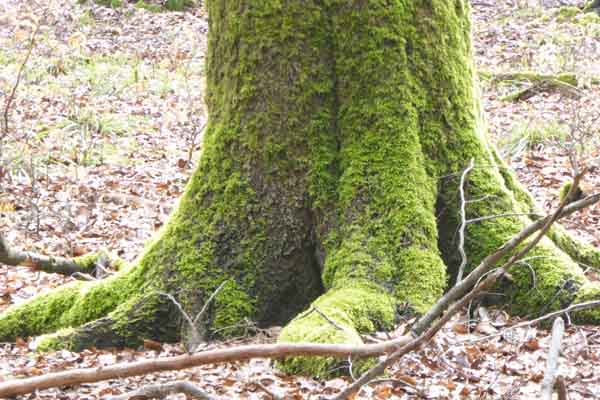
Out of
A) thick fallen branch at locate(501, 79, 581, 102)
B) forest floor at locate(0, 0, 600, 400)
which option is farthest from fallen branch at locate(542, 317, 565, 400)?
thick fallen branch at locate(501, 79, 581, 102)

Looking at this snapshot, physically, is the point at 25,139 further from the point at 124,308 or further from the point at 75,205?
the point at 124,308

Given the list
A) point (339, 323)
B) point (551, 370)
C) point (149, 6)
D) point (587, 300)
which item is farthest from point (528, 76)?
point (551, 370)

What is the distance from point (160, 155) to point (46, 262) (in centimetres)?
451

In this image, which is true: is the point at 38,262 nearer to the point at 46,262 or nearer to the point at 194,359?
the point at 46,262

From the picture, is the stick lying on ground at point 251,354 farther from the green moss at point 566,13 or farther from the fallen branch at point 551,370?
the green moss at point 566,13

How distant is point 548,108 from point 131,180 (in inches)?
241

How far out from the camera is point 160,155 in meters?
9.94

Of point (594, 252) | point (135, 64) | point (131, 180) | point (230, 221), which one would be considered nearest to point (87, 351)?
point (230, 221)

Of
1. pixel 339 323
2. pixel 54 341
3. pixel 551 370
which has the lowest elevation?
pixel 54 341

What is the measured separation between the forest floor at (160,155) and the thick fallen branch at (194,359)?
439 mm

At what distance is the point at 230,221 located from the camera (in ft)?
15.5

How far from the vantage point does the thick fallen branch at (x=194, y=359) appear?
2.19m

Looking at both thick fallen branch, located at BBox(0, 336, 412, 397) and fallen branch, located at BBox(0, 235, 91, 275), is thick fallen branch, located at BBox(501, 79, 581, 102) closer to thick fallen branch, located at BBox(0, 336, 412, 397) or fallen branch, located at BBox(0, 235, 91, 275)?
fallen branch, located at BBox(0, 235, 91, 275)

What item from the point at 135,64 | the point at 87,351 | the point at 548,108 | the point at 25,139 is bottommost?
the point at 87,351
